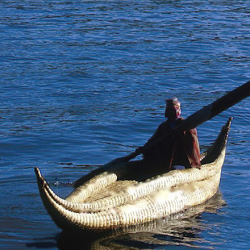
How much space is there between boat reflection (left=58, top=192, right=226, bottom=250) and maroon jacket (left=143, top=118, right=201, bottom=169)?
88cm

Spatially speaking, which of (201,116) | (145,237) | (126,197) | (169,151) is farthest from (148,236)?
(201,116)

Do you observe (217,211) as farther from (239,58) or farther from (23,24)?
(23,24)

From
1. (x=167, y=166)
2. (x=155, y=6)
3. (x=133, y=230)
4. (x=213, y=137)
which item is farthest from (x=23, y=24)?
(x=133, y=230)

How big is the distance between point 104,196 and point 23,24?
13.4m

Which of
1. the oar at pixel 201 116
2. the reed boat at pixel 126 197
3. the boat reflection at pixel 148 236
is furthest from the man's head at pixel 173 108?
the boat reflection at pixel 148 236

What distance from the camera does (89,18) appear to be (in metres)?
22.9

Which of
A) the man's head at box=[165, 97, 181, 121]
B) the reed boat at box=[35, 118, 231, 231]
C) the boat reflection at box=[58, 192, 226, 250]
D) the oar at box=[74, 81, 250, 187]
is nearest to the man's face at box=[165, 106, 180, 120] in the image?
the man's head at box=[165, 97, 181, 121]

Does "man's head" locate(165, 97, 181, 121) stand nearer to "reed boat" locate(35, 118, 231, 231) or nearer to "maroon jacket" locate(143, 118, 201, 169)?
"maroon jacket" locate(143, 118, 201, 169)

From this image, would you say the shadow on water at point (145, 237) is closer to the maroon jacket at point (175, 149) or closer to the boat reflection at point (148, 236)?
the boat reflection at point (148, 236)

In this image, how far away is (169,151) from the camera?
34.6 feet

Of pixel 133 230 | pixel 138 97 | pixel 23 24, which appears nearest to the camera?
pixel 133 230

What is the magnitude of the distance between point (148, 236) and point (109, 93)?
730cm

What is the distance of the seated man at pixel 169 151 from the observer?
1042 centimetres

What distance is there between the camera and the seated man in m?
10.4
